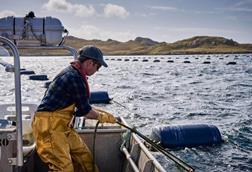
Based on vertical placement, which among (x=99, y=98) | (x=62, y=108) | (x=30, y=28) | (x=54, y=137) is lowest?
(x=99, y=98)

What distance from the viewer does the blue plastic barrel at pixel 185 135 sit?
44.2 feet

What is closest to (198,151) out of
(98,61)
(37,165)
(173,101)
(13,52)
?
(37,165)

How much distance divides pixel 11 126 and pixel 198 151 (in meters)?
9.86

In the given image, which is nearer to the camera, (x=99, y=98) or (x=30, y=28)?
(x=30, y=28)

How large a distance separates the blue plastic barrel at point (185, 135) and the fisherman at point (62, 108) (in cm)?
865

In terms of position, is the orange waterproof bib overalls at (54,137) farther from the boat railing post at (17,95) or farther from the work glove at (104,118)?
the boat railing post at (17,95)

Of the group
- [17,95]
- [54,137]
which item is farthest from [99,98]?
[17,95]

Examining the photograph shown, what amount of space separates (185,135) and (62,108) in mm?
9193

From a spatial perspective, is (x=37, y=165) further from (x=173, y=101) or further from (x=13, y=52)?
(x=173, y=101)

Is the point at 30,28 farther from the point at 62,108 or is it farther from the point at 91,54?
the point at 62,108

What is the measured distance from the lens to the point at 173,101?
27.9m

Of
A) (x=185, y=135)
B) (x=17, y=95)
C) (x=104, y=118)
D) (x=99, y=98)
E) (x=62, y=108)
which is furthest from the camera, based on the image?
(x=99, y=98)

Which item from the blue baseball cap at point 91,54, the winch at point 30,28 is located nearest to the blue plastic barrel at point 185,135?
the winch at point 30,28

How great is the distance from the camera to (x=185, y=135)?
13.6m
